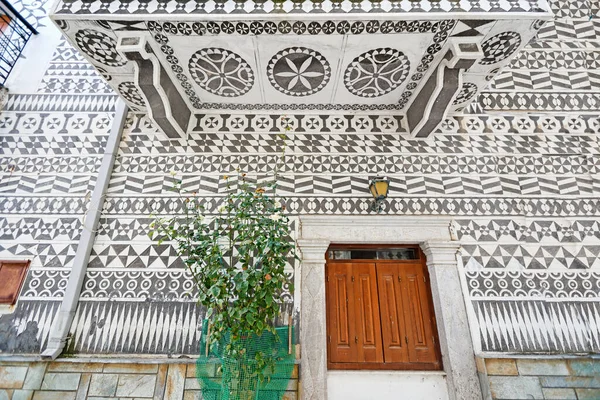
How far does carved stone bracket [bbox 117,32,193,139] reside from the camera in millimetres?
2576

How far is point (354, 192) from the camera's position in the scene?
3.21m

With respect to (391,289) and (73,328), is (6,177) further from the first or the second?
(391,289)

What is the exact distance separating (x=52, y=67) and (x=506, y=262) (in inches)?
215

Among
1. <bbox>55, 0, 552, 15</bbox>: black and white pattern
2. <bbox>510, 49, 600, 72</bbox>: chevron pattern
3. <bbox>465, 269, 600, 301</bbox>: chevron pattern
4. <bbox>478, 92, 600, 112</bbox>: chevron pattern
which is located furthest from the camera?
<bbox>510, 49, 600, 72</bbox>: chevron pattern

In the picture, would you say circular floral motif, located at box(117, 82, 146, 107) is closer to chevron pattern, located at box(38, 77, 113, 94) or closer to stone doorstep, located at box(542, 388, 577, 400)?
chevron pattern, located at box(38, 77, 113, 94)

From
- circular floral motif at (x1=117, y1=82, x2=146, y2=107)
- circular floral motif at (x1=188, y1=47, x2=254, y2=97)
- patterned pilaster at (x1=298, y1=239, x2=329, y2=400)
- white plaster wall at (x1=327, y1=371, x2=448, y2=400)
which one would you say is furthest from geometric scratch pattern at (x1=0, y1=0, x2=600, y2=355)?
white plaster wall at (x1=327, y1=371, x2=448, y2=400)

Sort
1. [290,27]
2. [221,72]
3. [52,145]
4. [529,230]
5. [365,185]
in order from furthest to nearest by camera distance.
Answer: [52,145], [365,185], [529,230], [221,72], [290,27]

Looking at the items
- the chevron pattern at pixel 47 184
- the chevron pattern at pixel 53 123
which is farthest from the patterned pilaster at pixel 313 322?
the chevron pattern at pixel 53 123

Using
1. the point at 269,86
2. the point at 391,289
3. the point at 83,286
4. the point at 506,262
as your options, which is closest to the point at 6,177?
the point at 83,286

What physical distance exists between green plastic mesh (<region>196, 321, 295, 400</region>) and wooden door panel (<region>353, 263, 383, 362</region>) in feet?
2.24

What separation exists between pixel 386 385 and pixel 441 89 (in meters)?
2.70

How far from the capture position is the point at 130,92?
321 cm

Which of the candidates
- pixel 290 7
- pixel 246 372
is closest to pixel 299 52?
pixel 290 7

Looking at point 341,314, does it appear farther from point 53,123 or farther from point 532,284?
point 53,123
